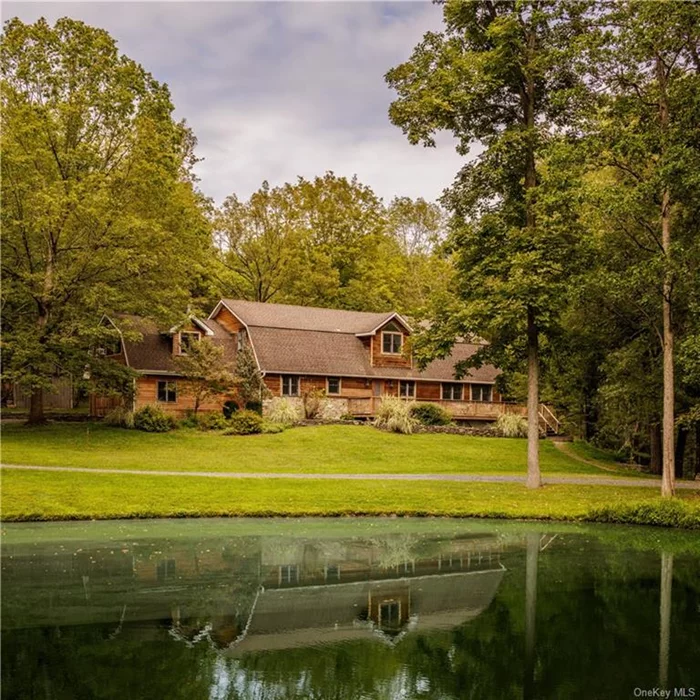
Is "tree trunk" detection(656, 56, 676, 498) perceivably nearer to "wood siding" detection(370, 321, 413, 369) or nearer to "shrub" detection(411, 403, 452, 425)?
"shrub" detection(411, 403, 452, 425)

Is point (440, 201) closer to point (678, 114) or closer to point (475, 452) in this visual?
point (678, 114)

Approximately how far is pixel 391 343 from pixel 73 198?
1985 cm

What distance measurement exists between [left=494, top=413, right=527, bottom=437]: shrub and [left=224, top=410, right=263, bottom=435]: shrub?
Result: 12281mm

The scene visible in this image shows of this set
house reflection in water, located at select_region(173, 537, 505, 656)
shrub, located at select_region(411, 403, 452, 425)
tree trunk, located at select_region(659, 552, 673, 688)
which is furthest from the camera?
shrub, located at select_region(411, 403, 452, 425)

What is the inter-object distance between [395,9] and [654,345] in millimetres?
14855

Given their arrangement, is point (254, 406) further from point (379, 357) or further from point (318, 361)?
point (379, 357)

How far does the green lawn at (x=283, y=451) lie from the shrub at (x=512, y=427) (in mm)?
1136

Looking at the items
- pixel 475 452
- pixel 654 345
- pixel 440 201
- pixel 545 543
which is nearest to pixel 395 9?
pixel 440 201

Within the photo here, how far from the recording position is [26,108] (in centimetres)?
3038

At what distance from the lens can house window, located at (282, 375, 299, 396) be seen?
3906 cm

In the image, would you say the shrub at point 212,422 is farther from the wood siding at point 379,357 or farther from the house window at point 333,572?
the house window at point 333,572

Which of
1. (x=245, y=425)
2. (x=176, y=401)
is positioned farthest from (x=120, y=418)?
(x=245, y=425)

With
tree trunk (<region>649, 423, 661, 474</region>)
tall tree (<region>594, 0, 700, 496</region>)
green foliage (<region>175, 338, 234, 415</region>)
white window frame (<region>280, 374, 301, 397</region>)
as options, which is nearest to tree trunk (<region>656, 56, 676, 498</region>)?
tall tree (<region>594, 0, 700, 496</region>)

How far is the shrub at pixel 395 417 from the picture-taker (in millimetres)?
35125
